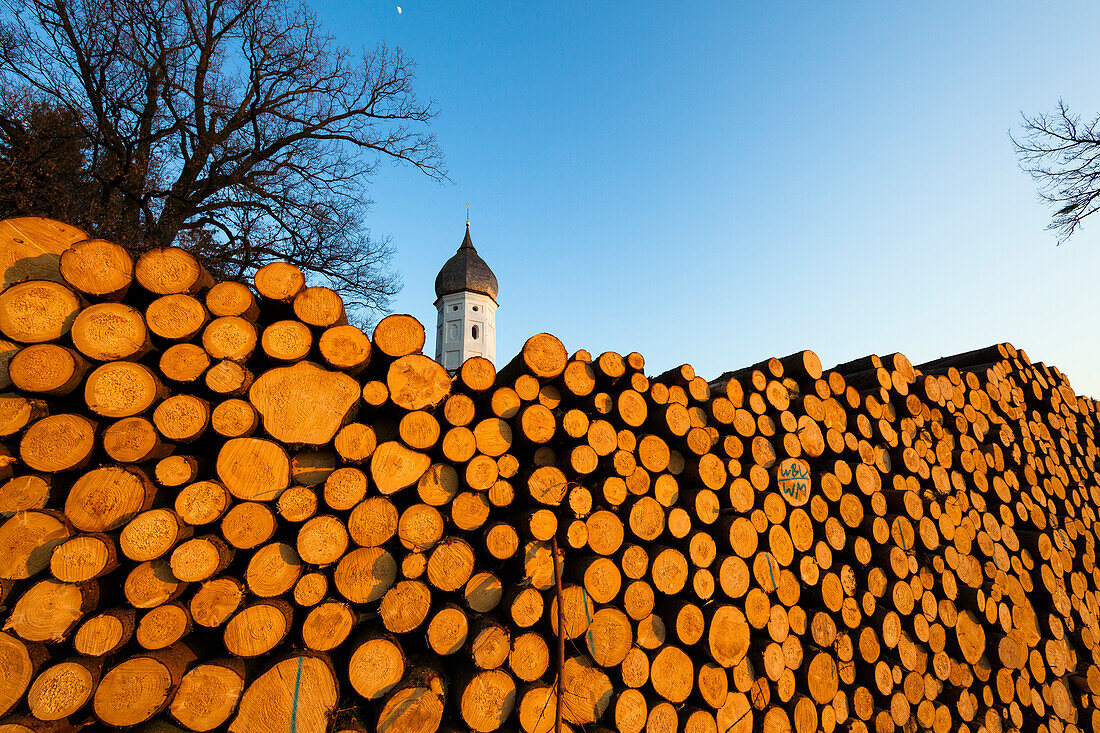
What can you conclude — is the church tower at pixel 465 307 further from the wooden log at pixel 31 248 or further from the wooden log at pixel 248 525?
the wooden log at pixel 248 525

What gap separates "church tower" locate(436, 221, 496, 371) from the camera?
26078 millimetres

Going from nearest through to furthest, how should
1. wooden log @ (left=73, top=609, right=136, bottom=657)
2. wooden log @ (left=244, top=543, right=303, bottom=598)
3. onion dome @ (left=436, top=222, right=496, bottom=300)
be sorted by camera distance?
wooden log @ (left=73, top=609, right=136, bottom=657) < wooden log @ (left=244, top=543, right=303, bottom=598) < onion dome @ (left=436, top=222, right=496, bottom=300)

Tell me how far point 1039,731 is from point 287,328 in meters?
5.14

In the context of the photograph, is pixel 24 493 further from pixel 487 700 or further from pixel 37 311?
pixel 487 700

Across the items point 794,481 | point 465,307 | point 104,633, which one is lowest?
point 104,633

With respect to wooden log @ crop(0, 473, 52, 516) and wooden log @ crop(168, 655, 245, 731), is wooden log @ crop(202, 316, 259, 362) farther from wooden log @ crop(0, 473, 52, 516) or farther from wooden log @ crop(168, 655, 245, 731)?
wooden log @ crop(168, 655, 245, 731)

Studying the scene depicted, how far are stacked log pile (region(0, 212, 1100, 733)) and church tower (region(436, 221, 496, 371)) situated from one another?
911 inches

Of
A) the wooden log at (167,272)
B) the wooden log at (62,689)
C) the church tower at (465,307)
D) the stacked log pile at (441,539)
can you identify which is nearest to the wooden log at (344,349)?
the stacked log pile at (441,539)

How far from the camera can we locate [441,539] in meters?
2.41

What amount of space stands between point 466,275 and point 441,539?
25311mm

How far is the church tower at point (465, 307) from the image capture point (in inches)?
1027

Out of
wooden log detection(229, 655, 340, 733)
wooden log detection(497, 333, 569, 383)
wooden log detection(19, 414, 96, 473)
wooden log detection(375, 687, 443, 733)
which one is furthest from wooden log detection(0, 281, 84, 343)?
wooden log detection(375, 687, 443, 733)

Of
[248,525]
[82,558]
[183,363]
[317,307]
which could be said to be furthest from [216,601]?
[317,307]

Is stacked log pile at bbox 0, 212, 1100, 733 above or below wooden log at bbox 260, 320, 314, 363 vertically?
below
